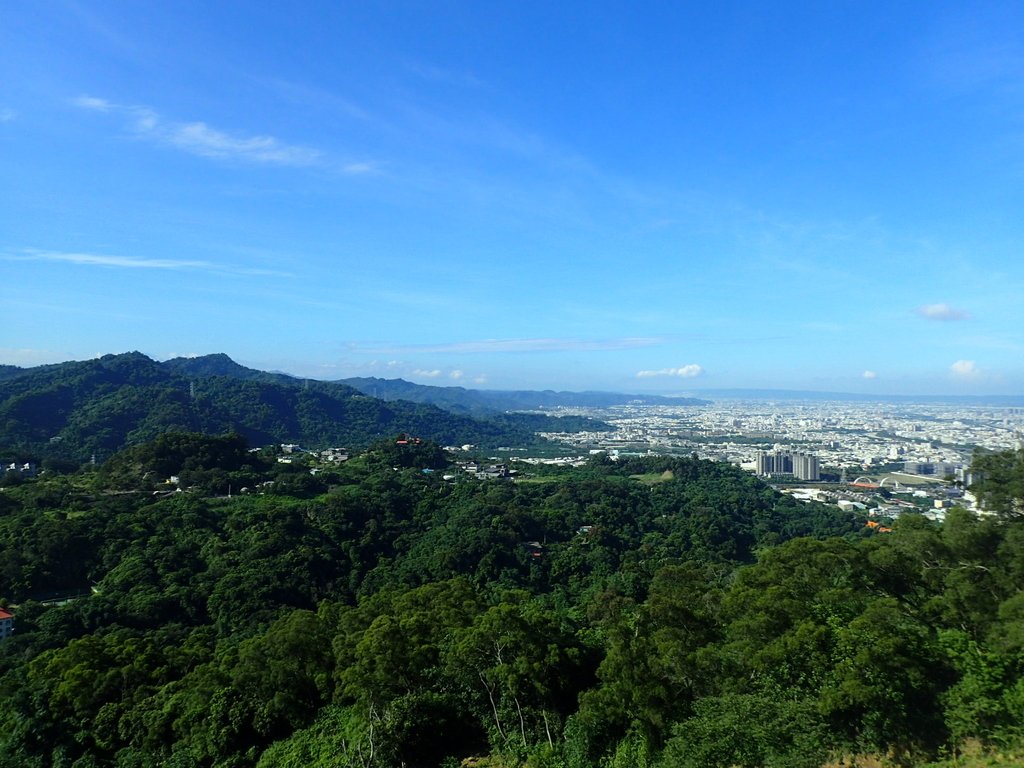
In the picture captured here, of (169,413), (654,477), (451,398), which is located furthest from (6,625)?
(451,398)

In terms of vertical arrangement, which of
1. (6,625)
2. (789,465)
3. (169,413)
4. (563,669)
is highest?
(169,413)

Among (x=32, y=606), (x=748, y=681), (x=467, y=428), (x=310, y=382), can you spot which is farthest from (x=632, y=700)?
(x=310, y=382)

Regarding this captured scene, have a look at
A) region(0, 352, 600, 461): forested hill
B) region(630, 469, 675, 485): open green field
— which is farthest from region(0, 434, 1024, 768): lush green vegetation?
region(0, 352, 600, 461): forested hill

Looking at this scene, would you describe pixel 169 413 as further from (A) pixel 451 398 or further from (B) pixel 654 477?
(A) pixel 451 398

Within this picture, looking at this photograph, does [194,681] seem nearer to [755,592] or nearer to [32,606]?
[755,592]

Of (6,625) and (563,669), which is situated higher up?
(563,669)

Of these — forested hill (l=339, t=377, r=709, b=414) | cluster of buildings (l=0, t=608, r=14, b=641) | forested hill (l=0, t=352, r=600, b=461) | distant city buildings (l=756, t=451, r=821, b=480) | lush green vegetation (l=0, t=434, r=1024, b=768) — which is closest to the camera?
lush green vegetation (l=0, t=434, r=1024, b=768)

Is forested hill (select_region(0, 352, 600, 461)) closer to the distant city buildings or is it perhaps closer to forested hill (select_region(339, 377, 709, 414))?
the distant city buildings

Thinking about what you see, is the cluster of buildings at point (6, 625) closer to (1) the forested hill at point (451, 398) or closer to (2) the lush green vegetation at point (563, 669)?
(2) the lush green vegetation at point (563, 669)

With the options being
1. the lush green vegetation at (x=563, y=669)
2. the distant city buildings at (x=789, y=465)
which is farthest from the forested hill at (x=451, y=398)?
the lush green vegetation at (x=563, y=669)
